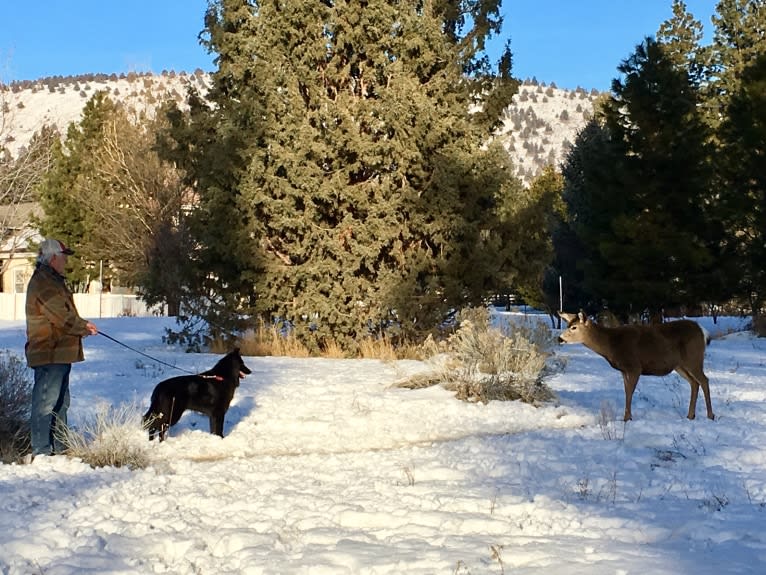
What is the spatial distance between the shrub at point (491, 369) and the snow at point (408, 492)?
0.34m

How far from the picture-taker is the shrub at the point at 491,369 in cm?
1142

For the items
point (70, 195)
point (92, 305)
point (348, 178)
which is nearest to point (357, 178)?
point (348, 178)

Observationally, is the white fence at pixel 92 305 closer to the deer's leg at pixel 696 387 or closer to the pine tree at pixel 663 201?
the pine tree at pixel 663 201

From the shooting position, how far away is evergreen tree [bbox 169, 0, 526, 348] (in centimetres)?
1800

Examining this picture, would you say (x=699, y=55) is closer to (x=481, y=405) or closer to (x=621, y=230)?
(x=621, y=230)

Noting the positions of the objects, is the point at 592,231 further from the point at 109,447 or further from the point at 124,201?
the point at 109,447

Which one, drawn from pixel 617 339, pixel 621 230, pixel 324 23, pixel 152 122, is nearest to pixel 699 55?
pixel 621 230

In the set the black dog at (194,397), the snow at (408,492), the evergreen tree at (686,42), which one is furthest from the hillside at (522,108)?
the black dog at (194,397)

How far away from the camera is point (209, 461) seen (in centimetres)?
824

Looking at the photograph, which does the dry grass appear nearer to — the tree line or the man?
the tree line

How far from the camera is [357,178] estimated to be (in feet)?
62.3

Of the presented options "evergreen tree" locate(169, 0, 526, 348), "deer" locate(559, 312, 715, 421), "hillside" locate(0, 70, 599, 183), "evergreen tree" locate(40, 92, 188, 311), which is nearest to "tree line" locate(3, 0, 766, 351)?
"evergreen tree" locate(169, 0, 526, 348)

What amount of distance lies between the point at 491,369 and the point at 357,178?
835 cm

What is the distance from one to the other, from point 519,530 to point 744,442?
4.13 meters
